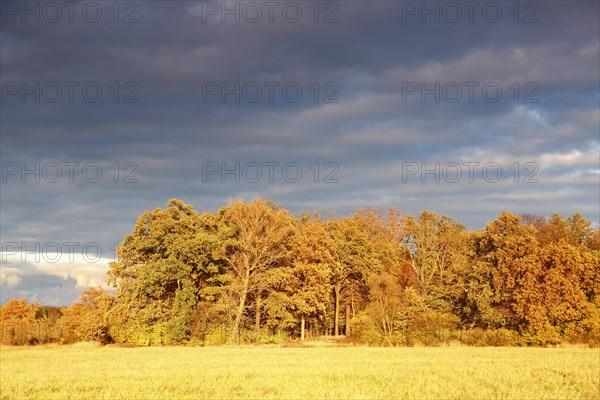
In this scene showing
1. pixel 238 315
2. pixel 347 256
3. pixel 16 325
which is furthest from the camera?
pixel 347 256

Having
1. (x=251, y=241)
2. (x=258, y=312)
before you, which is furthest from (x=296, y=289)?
(x=251, y=241)

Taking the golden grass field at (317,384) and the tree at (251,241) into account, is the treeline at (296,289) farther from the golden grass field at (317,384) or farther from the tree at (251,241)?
the golden grass field at (317,384)

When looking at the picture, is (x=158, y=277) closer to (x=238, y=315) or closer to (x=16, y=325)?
(x=238, y=315)

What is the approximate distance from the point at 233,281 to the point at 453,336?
25.5 metres

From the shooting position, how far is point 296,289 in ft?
233

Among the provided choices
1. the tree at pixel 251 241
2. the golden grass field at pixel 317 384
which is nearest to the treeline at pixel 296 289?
the tree at pixel 251 241

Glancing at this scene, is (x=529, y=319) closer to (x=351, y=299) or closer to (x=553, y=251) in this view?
(x=553, y=251)

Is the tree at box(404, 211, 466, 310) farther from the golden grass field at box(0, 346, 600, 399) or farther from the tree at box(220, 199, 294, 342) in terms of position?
the golden grass field at box(0, 346, 600, 399)

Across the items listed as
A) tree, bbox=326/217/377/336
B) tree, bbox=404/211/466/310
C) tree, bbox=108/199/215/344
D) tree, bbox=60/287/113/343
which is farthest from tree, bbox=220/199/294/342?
tree, bbox=404/211/466/310

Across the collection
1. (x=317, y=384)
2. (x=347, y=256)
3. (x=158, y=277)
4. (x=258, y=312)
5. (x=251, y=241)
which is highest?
(x=251, y=241)

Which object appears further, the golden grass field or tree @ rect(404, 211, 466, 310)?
tree @ rect(404, 211, 466, 310)

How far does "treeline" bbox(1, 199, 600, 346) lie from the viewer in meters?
61.5

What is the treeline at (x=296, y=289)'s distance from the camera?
2420 inches

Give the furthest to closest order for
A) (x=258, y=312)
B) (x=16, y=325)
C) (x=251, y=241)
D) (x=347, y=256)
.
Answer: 1. (x=347, y=256)
2. (x=16, y=325)
3. (x=251, y=241)
4. (x=258, y=312)
